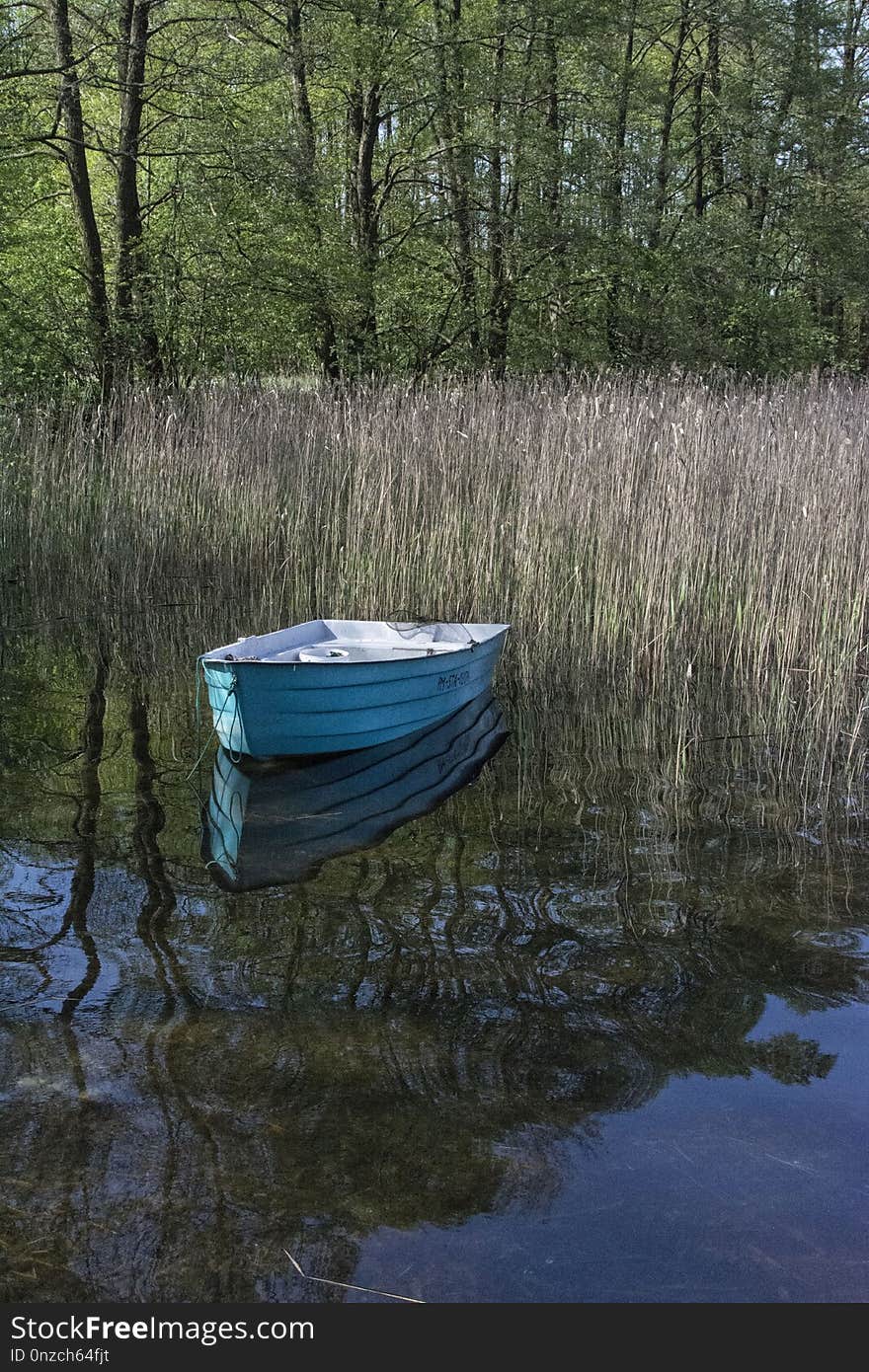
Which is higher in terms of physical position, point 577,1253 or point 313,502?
point 313,502

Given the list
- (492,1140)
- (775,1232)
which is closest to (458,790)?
(492,1140)

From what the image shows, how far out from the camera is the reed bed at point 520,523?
5867mm

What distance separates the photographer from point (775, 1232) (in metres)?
2.18

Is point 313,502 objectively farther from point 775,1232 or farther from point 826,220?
point 826,220

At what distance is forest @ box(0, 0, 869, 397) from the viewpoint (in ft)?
39.4

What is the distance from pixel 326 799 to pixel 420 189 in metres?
12.2

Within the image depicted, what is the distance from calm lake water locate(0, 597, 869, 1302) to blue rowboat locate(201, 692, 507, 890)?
1.0 inches

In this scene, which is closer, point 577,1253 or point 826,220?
point 577,1253

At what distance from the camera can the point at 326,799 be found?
4.77 metres

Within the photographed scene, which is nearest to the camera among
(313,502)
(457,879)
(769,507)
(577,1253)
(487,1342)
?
(487,1342)

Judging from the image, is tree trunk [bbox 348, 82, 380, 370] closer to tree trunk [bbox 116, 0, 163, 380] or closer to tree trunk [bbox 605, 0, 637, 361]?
tree trunk [bbox 116, 0, 163, 380]

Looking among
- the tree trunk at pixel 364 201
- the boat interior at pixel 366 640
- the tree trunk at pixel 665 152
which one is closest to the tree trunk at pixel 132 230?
the tree trunk at pixel 364 201

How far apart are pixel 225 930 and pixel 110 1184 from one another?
3.85 ft

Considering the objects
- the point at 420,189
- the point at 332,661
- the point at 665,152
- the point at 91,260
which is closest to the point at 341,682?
the point at 332,661
